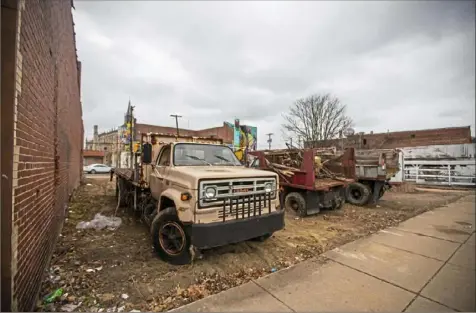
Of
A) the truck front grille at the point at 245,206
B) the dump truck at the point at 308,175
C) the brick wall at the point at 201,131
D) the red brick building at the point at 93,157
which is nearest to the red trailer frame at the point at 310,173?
the dump truck at the point at 308,175

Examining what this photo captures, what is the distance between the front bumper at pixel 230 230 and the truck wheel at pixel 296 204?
334cm

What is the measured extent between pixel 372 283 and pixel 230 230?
2.18m

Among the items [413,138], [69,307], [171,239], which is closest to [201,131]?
[413,138]

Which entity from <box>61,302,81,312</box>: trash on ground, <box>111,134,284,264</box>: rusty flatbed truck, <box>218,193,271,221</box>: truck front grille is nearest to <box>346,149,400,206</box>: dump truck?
<box>111,134,284,264</box>: rusty flatbed truck

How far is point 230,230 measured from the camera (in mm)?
3715

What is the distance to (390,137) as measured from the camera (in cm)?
3716

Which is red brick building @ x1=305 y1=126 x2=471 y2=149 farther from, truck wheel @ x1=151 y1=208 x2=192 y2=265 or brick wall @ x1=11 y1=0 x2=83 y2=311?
brick wall @ x1=11 y1=0 x2=83 y2=311

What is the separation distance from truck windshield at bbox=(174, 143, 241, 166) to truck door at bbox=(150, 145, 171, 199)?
262mm

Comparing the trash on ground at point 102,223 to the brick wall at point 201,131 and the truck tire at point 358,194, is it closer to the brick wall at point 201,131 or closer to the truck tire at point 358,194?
the truck tire at point 358,194

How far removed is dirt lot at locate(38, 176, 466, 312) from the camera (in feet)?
9.86

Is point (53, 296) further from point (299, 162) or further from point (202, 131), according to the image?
point (202, 131)

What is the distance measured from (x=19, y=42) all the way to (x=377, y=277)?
5.25 metres

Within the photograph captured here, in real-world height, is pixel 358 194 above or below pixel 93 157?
below

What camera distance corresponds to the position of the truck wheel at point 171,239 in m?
3.80
